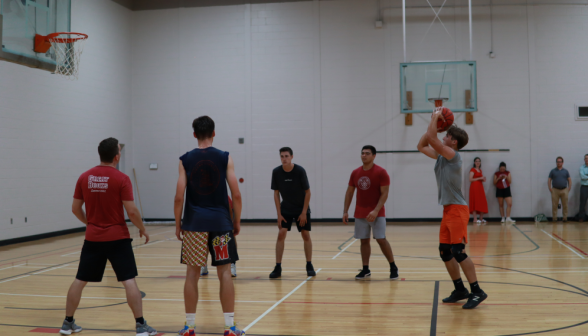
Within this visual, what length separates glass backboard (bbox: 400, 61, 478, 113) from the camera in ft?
44.2

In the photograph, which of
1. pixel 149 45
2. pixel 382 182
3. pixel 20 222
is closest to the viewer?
pixel 382 182

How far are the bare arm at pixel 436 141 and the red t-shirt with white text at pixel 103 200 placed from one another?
2.82 m

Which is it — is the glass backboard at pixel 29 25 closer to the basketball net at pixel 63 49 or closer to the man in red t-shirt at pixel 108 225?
the basketball net at pixel 63 49

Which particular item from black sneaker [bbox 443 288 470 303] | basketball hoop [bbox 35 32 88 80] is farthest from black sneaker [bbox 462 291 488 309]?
basketball hoop [bbox 35 32 88 80]

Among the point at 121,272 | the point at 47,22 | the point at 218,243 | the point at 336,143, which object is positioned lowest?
the point at 121,272

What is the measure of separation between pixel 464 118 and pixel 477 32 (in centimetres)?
260

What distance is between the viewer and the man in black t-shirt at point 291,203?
282 inches

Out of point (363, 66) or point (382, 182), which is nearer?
point (382, 182)

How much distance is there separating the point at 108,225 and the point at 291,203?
334 cm

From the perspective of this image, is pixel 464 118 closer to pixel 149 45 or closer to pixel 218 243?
pixel 149 45

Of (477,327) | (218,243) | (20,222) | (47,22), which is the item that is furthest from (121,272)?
(20,222)

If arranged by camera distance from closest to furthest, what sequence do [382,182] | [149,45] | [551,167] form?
1. [382,182]
2. [551,167]
3. [149,45]

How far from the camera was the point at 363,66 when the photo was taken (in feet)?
51.2

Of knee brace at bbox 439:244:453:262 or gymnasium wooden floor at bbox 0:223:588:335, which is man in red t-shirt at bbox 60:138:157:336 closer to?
gymnasium wooden floor at bbox 0:223:588:335
